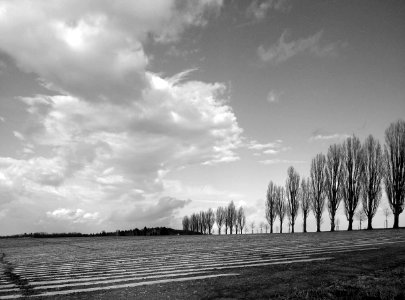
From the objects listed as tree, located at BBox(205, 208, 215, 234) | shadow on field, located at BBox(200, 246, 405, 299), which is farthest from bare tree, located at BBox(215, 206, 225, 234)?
shadow on field, located at BBox(200, 246, 405, 299)

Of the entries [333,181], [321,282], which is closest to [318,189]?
[333,181]

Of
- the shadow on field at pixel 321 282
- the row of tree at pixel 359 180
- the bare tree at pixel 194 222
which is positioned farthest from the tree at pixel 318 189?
the bare tree at pixel 194 222

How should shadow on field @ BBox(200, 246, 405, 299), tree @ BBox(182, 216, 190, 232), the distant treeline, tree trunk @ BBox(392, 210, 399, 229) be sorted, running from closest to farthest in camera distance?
shadow on field @ BBox(200, 246, 405, 299) < tree trunk @ BBox(392, 210, 399, 229) < the distant treeline < tree @ BBox(182, 216, 190, 232)

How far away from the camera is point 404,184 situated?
4784 centimetres

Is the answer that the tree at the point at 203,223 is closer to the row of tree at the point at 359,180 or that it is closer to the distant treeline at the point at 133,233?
the distant treeline at the point at 133,233

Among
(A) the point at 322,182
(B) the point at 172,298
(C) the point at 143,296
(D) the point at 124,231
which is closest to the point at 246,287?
(B) the point at 172,298

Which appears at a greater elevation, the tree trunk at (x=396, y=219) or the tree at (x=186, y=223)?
the tree trunk at (x=396, y=219)

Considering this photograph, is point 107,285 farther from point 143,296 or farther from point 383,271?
point 383,271

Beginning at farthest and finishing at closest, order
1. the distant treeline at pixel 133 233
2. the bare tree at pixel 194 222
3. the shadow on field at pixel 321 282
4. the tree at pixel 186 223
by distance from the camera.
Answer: the tree at pixel 186 223 < the bare tree at pixel 194 222 < the distant treeline at pixel 133 233 < the shadow on field at pixel 321 282

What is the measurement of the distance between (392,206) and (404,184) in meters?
3.67

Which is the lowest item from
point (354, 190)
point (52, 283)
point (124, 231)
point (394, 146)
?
point (124, 231)

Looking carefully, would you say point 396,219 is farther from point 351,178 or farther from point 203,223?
point 203,223

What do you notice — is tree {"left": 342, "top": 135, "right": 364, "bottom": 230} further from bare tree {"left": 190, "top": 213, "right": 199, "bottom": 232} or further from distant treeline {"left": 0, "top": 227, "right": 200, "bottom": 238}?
bare tree {"left": 190, "top": 213, "right": 199, "bottom": 232}

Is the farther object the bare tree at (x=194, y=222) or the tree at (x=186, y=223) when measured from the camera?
the tree at (x=186, y=223)
